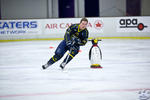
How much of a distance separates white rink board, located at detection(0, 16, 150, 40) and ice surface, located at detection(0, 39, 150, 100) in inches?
197

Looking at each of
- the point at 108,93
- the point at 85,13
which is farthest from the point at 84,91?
the point at 85,13

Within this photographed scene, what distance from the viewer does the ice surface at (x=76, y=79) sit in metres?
4.09

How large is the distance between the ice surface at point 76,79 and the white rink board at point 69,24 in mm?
5009

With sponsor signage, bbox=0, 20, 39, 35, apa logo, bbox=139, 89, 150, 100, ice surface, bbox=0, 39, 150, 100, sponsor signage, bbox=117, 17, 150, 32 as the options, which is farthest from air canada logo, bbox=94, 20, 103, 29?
apa logo, bbox=139, 89, 150, 100

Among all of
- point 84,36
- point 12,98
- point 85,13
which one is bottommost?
point 12,98

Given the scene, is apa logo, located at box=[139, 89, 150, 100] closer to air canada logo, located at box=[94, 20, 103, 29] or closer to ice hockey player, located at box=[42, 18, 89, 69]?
ice hockey player, located at box=[42, 18, 89, 69]

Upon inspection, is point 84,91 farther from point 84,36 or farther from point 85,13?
point 85,13

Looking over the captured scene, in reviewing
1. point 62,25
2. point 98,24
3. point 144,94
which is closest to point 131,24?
point 98,24

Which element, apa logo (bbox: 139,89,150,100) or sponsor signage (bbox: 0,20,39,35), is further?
sponsor signage (bbox: 0,20,39,35)

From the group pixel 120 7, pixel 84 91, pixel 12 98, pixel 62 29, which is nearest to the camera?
pixel 12 98

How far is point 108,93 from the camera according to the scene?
4141 mm

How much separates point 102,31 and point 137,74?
7.71 meters

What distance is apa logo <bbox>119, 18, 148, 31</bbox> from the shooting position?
13.2 metres

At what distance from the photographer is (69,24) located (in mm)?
13227
